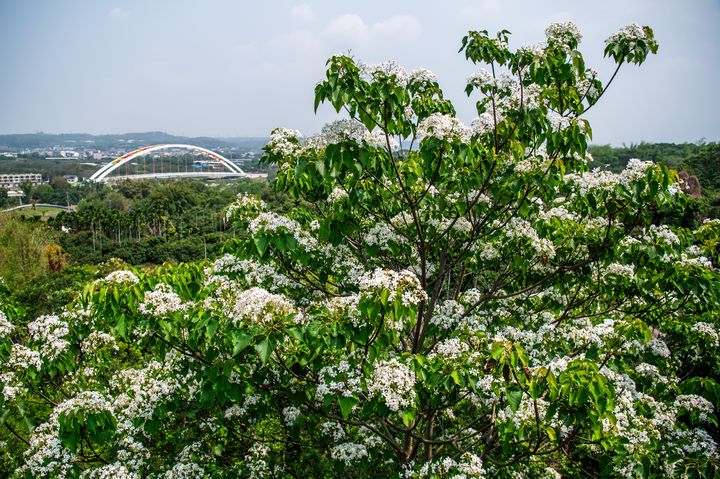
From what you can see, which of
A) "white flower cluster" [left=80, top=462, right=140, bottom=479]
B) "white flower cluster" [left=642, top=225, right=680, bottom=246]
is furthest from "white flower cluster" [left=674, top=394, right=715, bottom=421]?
"white flower cluster" [left=80, top=462, right=140, bottom=479]

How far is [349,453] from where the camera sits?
5.11m

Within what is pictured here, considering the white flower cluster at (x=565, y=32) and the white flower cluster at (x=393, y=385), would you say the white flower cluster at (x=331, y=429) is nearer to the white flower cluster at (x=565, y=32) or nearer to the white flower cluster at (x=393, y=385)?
the white flower cluster at (x=393, y=385)

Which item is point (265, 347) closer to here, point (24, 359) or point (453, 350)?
point (453, 350)

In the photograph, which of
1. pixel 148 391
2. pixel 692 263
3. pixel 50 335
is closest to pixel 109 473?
pixel 148 391

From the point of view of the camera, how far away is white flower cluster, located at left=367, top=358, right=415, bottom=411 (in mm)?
3592

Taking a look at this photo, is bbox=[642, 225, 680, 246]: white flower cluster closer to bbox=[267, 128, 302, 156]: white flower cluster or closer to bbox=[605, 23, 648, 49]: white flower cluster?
bbox=[605, 23, 648, 49]: white flower cluster

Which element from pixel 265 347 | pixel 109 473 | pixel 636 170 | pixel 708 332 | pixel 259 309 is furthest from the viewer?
pixel 708 332

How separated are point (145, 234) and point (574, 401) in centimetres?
9213

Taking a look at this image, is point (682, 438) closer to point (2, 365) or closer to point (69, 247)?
point (2, 365)

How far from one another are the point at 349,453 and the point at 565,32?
5.41 m

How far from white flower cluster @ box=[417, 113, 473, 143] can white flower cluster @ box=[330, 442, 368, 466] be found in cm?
352

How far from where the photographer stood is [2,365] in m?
4.91

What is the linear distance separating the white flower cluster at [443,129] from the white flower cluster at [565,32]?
1.83m

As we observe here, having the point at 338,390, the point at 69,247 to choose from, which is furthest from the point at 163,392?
the point at 69,247
